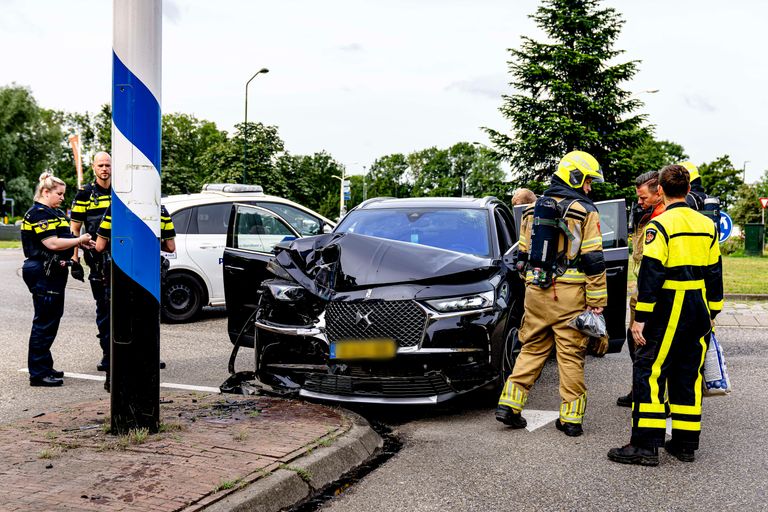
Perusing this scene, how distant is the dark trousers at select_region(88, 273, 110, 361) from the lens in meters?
7.23

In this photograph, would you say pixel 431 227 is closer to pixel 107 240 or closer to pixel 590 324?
pixel 590 324

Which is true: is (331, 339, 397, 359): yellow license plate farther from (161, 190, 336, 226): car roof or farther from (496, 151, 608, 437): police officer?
(161, 190, 336, 226): car roof

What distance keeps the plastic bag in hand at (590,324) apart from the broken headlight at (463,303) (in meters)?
0.72

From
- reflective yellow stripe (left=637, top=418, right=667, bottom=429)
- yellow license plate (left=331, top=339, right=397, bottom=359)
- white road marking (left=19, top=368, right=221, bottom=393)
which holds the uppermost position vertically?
yellow license plate (left=331, top=339, right=397, bottom=359)

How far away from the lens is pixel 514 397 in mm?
5664

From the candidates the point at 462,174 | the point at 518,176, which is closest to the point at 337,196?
the point at 462,174

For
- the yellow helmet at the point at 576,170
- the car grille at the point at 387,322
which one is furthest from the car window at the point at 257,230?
the yellow helmet at the point at 576,170

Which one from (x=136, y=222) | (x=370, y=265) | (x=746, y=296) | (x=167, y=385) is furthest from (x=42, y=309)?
(x=746, y=296)

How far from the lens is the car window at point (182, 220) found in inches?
440

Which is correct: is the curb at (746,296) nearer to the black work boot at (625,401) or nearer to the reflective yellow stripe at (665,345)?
the black work boot at (625,401)

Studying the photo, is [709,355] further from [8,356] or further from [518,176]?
[518,176]

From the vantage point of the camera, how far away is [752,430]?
19.0 ft

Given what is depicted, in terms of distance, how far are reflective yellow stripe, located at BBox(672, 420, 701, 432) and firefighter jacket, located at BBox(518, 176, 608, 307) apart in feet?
2.92

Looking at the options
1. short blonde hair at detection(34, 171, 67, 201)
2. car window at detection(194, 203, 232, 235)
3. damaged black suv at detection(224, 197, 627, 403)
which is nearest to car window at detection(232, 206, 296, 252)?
damaged black suv at detection(224, 197, 627, 403)
